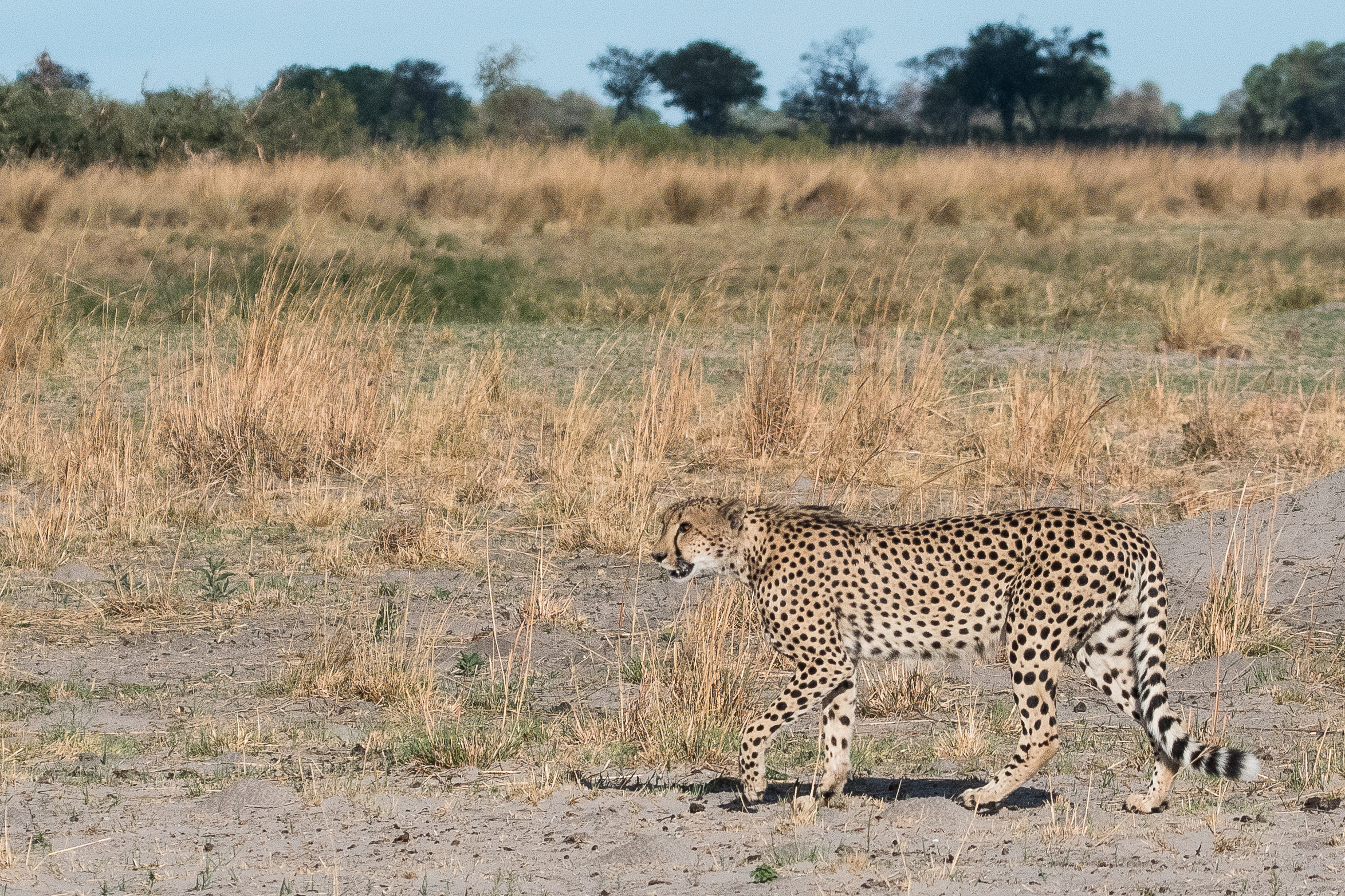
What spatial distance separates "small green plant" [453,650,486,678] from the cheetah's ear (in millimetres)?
1637

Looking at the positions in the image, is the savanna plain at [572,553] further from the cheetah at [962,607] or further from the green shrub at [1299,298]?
the cheetah at [962,607]

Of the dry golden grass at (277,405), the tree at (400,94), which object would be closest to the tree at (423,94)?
the tree at (400,94)

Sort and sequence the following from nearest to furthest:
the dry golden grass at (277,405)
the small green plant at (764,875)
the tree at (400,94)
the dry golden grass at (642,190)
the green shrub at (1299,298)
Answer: the small green plant at (764,875) → the dry golden grass at (277,405) → the green shrub at (1299,298) → the dry golden grass at (642,190) → the tree at (400,94)

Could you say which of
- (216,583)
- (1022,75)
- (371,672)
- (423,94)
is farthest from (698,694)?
(423,94)

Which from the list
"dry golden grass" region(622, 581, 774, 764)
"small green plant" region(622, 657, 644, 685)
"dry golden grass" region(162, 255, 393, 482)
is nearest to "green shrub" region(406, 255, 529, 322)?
"dry golden grass" region(162, 255, 393, 482)

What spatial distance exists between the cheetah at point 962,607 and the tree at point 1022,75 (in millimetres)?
44762

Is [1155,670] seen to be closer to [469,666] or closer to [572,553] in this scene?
[469,666]

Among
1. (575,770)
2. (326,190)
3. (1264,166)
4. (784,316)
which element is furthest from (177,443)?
(1264,166)

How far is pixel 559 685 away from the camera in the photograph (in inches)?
217

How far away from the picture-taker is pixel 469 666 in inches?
213

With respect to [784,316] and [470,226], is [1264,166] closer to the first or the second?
[470,226]

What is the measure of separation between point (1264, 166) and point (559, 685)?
66.9 feet

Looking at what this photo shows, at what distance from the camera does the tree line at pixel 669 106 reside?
20688 mm

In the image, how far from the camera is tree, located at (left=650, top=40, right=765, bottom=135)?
48.5 meters
